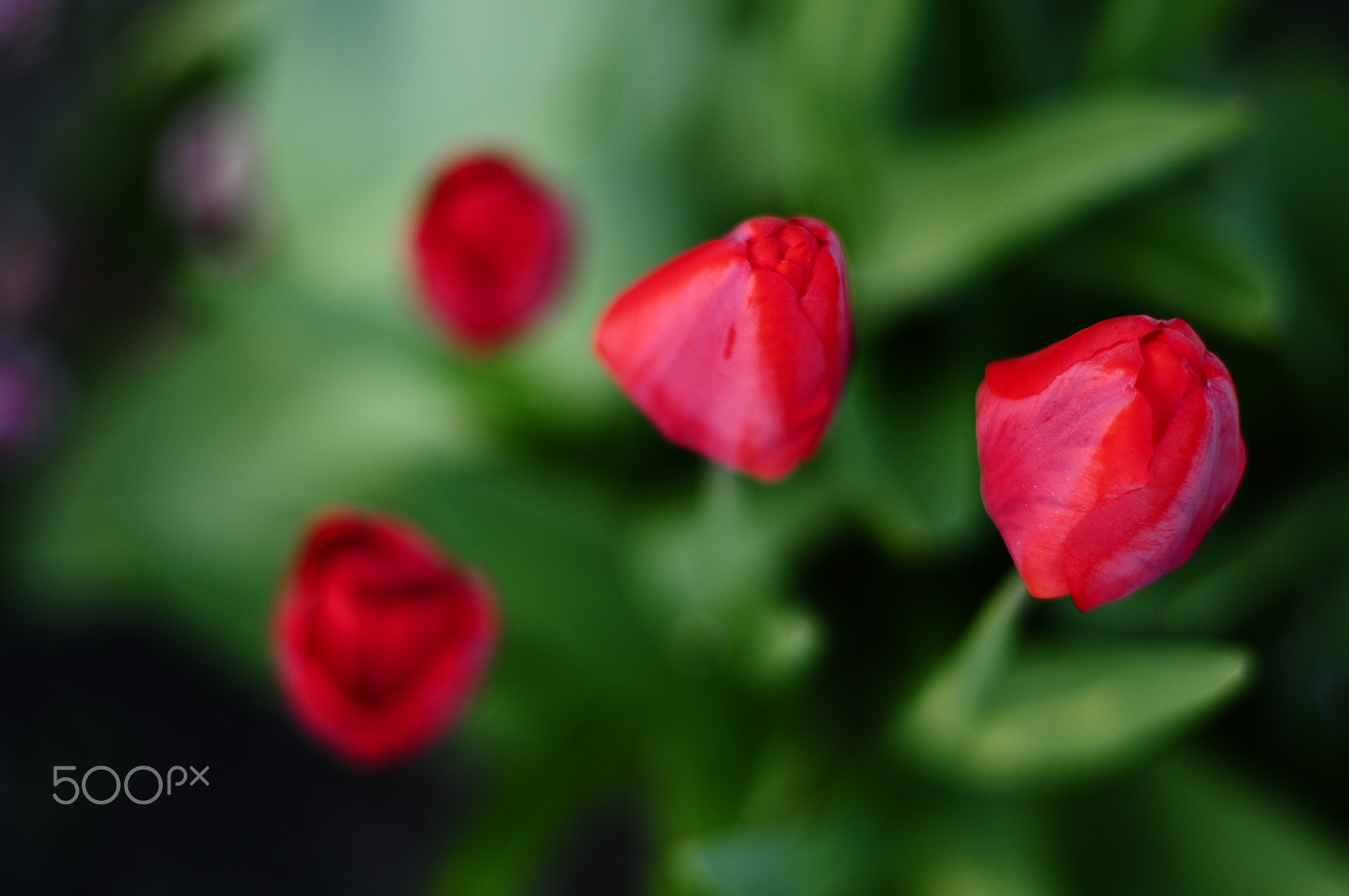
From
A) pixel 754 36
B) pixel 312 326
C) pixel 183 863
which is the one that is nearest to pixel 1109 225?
pixel 754 36

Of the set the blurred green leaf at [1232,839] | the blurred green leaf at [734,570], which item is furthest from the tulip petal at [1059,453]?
the blurred green leaf at [1232,839]

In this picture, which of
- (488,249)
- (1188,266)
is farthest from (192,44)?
(1188,266)

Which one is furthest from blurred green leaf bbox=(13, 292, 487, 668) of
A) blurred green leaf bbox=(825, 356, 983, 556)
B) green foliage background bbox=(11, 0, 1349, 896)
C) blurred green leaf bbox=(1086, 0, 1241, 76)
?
blurred green leaf bbox=(1086, 0, 1241, 76)

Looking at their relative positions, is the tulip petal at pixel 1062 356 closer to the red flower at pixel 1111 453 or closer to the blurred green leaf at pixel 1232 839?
the red flower at pixel 1111 453

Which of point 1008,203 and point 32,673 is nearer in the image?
point 1008,203

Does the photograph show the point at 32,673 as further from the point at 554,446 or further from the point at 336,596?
the point at 336,596

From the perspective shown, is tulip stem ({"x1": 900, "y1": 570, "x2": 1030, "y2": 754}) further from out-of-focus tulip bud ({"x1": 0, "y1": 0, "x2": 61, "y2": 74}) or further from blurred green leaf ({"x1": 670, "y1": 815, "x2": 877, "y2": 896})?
out-of-focus tulip bud ({"x1": 0, "y1": 0, "x2": 61, "y2": 74})

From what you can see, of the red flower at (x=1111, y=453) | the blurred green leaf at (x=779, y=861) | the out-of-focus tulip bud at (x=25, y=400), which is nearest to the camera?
the red flower at (x=1111, y=453)

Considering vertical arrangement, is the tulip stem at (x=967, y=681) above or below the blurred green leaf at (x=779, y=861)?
above
